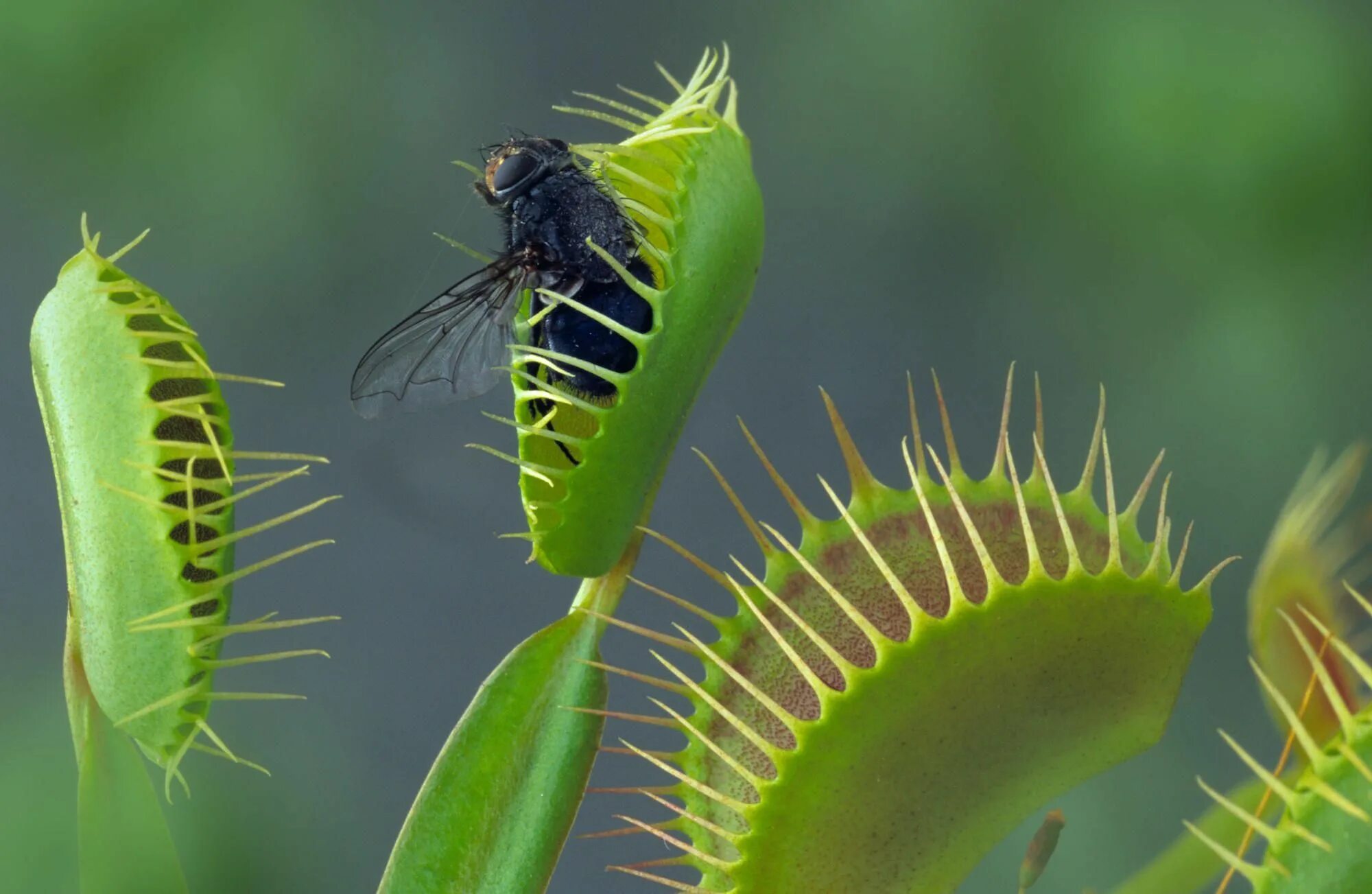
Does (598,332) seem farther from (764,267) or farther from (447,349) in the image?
(764,267)

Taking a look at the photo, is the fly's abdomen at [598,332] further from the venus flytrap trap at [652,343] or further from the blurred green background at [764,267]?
the blurred green background at [764,267]

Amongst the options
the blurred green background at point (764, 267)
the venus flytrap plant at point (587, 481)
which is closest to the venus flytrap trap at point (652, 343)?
the venus flytrap plant at point (587, 481)

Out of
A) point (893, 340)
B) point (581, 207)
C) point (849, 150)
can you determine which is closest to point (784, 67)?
point (849, 150)

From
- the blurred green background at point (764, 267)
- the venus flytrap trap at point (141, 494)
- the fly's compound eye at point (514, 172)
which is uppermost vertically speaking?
the blurred green background at point (764, 267)

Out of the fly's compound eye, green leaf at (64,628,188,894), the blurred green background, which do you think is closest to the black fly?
the fly's compound eye

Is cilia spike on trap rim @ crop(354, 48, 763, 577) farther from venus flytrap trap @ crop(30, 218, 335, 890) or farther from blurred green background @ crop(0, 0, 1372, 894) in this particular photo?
blurred green background @ crop(0, 0, 1372, 894)
